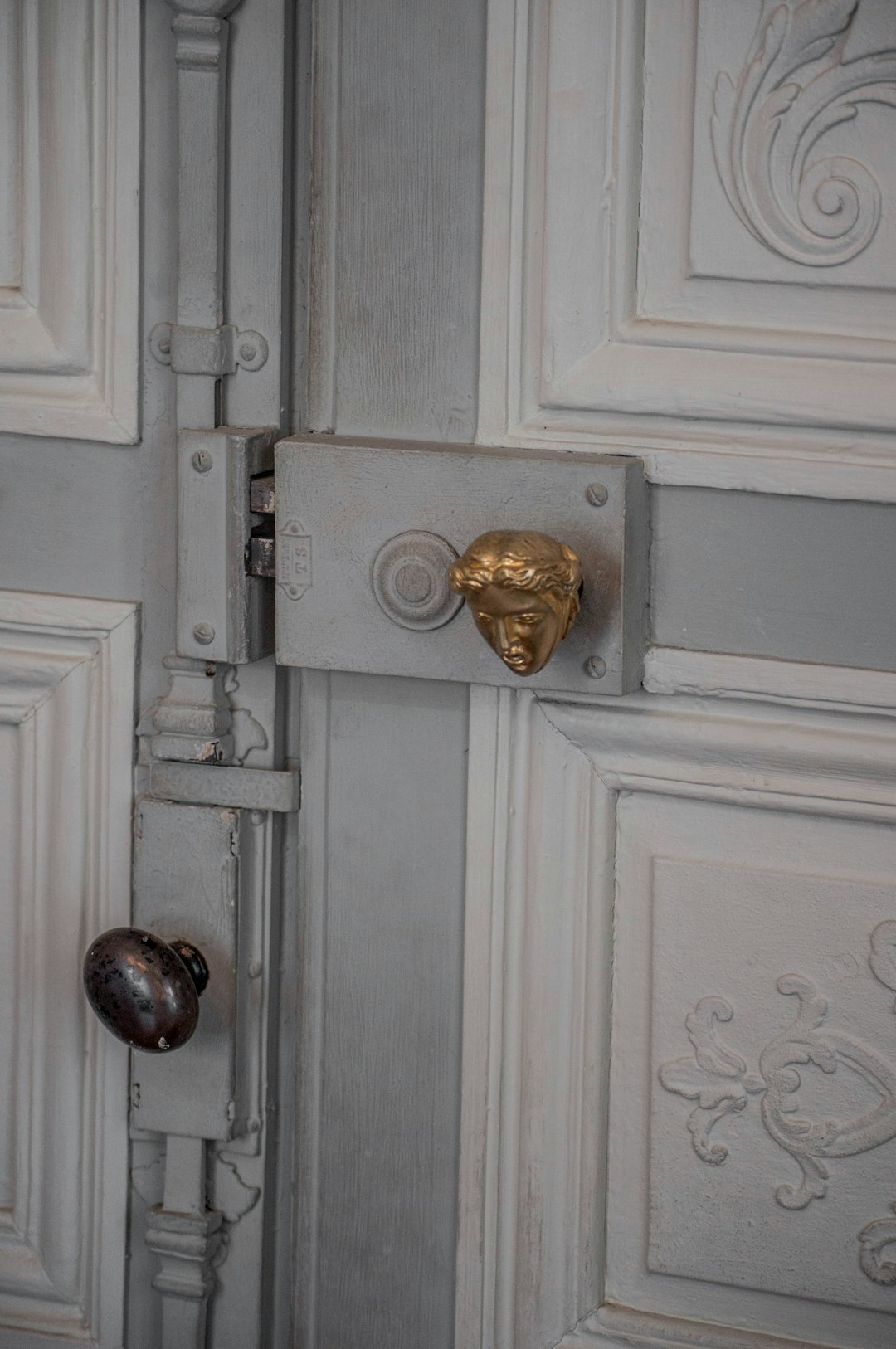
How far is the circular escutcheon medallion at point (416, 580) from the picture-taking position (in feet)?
3.05

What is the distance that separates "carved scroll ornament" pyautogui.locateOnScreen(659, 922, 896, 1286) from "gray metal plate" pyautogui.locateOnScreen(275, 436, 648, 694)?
0.61ft

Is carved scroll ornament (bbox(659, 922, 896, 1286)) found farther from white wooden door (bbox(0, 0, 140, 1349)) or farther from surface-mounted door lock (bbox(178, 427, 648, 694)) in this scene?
white wooden door (bbox(0, 0, 140, 1349))

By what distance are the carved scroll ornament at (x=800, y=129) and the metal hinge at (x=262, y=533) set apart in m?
0.29

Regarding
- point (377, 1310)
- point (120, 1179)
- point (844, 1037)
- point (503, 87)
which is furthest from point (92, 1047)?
point (503, 87)

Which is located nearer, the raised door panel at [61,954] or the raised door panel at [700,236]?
the raised door panel at [700,236]

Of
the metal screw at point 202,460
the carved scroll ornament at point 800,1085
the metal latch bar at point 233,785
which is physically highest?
the metal screw at point 202,460

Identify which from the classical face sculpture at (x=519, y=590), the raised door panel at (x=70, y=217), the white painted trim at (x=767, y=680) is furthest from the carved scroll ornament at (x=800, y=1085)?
the raised door panel at (x=70, y=217)

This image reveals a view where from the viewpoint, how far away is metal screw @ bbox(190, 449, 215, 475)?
96 centimetres

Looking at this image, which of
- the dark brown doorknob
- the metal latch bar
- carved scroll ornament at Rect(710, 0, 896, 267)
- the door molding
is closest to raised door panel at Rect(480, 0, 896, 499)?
carved scroll ornament at Rect(710, 0, 896, 267)

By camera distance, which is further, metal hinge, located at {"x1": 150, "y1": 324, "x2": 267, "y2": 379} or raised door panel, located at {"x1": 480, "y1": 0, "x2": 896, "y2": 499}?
metal hinge, located at {"x1": 150, "y1": 324, "x2": 267, "y2": 379}

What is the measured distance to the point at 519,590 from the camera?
86 centimetres

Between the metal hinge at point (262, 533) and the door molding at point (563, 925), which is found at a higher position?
the metal hinge at point (262, 533)

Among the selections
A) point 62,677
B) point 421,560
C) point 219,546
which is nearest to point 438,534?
point 421,560

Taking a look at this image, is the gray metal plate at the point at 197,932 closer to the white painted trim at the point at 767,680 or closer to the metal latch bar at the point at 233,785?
the metal latch bar at the point at 233,785
